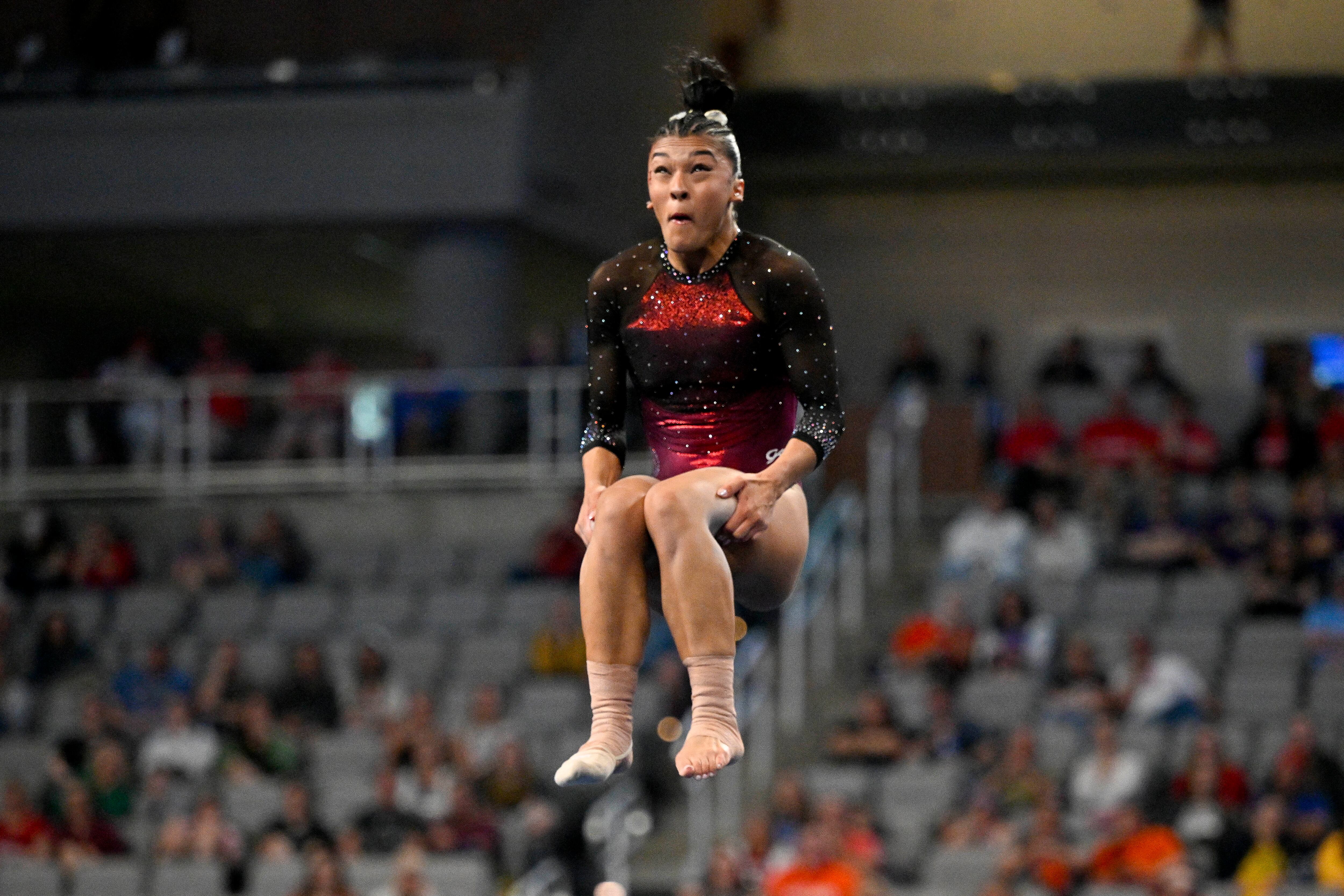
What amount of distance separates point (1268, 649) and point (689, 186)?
5.96 meters

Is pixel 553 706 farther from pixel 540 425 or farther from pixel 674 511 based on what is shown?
pixel 674 511

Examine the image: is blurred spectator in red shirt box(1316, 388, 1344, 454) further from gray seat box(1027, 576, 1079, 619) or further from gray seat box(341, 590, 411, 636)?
gray seat box(341, 590, 411, 636)

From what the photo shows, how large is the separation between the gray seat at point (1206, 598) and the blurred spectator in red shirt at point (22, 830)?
529 cm

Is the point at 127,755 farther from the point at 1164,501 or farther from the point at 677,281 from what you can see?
the point at 677,281

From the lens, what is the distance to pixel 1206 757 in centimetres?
800

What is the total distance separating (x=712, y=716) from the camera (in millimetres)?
3795

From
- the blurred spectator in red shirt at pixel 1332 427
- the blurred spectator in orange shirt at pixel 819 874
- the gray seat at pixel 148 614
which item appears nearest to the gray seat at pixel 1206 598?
the blurred spectator in red shirt at pixel 1332 427

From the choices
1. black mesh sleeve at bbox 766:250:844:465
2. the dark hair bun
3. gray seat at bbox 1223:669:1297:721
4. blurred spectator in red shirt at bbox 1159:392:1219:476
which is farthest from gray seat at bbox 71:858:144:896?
blurred spectator in red shirt at bbox 1159:392:1219:476

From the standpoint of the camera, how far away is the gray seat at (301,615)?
33.8 feet

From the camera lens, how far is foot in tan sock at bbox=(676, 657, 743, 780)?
3689 millimetres

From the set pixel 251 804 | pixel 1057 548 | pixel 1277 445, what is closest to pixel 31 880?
pixel 251 804

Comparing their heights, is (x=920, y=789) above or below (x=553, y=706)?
below

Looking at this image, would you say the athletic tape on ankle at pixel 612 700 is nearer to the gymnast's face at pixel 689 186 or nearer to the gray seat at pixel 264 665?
the gymnast's face at pixel 689 186

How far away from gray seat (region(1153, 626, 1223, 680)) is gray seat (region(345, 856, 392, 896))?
11.8ft
